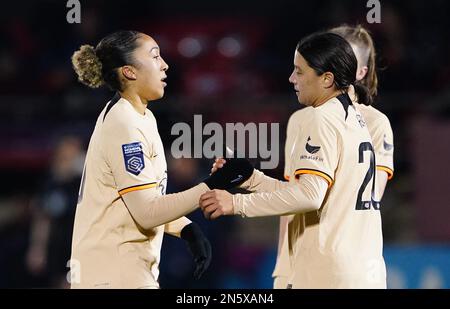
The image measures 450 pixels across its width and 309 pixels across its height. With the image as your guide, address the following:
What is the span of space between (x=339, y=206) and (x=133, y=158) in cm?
→ 92

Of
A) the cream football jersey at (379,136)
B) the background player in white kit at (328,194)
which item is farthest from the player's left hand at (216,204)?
the cream football jersey at (379,136)

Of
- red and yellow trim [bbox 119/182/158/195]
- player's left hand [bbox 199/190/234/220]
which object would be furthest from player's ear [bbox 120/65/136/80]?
player's left hand [bbox 199/190/234/220]

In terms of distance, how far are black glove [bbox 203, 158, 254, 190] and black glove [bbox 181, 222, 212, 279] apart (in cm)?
31

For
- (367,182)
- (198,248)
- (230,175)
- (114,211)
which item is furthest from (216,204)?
(367,182)

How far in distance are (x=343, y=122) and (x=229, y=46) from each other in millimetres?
5459

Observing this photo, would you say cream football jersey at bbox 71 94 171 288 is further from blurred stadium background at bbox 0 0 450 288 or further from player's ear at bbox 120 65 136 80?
blurred stadium background at bbox 0 0 450 288

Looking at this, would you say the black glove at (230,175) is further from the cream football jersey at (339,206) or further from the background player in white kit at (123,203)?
the cream football jersey at (339,206)

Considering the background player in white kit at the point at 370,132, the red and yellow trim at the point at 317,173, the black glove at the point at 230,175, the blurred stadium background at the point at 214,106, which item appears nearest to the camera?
the red and yellow trim at the point at 317,173

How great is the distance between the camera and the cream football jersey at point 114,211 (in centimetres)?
414

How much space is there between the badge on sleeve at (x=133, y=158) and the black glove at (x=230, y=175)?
0.32m

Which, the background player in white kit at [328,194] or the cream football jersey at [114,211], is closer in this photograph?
the background player in white kit at [328,194]

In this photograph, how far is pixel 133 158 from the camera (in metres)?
4.13
